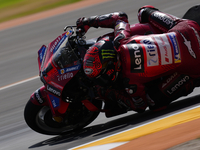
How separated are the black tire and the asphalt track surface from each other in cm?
12

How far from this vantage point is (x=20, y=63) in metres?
8.91

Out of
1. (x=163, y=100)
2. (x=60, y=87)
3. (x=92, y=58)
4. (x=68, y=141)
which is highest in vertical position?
(x=92, y=58)

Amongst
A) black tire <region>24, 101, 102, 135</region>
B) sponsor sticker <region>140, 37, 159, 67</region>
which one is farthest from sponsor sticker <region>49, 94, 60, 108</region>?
sponsor sticker <region>140, 37, 159, 67</region>

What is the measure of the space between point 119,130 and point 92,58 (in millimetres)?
1101

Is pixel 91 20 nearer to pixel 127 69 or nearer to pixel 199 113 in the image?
pixel 127 69

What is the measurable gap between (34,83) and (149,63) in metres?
3.89

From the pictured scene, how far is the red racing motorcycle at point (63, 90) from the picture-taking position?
4.55m

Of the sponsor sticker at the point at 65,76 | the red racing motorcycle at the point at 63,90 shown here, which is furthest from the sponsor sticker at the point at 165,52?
the sponsor sticker at the point at 65,76

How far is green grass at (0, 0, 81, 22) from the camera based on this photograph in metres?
12.9

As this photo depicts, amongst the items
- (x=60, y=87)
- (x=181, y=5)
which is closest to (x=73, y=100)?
(x=60, y=87)

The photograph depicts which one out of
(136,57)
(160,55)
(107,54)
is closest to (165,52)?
(160,55)

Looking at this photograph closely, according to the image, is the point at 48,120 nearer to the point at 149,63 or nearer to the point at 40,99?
the point at 40,99

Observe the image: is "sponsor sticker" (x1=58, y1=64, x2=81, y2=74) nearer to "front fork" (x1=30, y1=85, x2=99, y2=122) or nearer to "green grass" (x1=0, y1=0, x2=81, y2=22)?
"front fork" (x1=30, y1=85, x2=99, y2=122)

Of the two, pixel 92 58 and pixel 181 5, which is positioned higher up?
pixel 92 58
